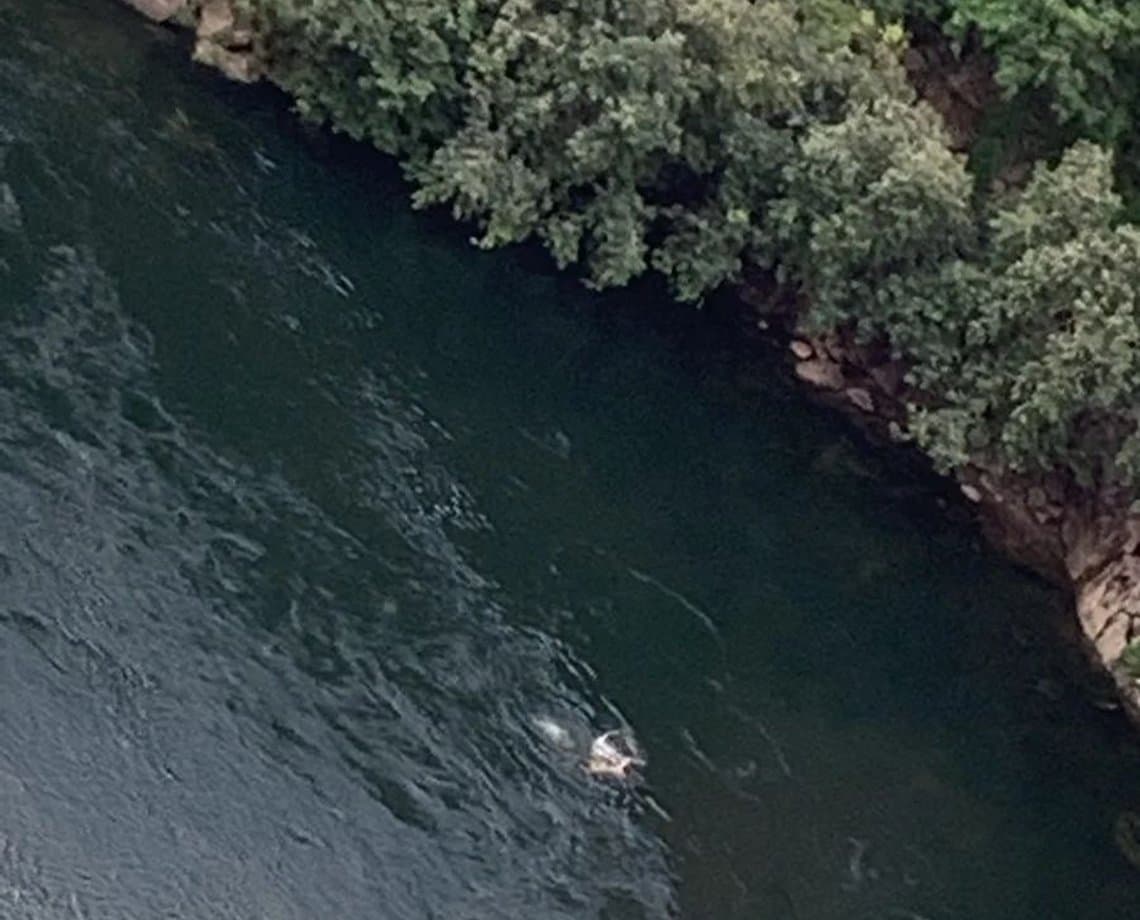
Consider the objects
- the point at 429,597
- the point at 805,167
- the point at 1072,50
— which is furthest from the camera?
the point at 805,167

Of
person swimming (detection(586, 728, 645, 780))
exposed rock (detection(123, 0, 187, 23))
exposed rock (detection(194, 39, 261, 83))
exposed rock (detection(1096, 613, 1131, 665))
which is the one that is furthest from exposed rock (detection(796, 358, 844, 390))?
exposed rock (detection(123, 0, 187, 23))

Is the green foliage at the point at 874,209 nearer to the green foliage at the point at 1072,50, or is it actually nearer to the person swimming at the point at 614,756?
the green foliage at the point at 1072,50

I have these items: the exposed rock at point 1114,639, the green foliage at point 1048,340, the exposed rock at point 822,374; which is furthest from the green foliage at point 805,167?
the exposed rock at point 1114,639

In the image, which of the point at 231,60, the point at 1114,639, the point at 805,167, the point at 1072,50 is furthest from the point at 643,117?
the point at 1114,639

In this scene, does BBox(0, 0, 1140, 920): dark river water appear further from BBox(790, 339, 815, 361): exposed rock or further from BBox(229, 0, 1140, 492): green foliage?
BBox(229, 0, 1140, 492): green foliage

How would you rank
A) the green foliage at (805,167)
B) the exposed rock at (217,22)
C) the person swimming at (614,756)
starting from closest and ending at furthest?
the person swimming at (614,756)
the green foliage at (805,167)
the exposed rock at (217,22)

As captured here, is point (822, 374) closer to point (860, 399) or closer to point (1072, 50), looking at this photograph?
point (860, 399)

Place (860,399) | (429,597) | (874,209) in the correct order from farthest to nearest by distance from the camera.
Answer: (860,399), (874,209), (429,597)
